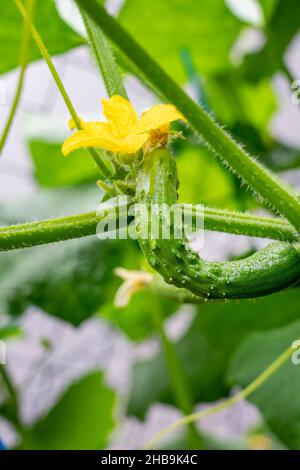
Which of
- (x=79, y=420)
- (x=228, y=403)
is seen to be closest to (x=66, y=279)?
(x=228, y=403)

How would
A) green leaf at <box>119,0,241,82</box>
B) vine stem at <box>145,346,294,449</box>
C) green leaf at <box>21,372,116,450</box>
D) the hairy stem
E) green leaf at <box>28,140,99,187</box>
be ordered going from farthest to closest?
green leaf at <box>21,372,116,450</box>
green leaf at <box>28,140,99,187</box>
green leaf at <box>119,0,241,82</box>
vine stem at <box>145,346,294,449</box>
the hairy stem

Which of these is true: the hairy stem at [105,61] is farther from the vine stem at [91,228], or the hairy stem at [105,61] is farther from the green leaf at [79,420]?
the green leaf at [79,420]

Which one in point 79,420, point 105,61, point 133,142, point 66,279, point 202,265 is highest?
point 79,420

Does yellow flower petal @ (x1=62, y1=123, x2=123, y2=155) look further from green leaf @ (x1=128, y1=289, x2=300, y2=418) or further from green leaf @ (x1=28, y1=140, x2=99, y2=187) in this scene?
green leaf @ (x1=28, y1=140, x2=99, y2=187)

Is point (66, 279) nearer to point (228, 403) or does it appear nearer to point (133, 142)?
point (228, 403)

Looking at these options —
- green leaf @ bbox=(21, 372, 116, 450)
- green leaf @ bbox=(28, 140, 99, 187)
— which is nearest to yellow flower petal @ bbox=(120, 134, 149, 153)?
green leaf @ bbox=(28, 140, 99, 187)

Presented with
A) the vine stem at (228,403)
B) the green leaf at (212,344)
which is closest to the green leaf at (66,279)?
the vine stem at (228,403)

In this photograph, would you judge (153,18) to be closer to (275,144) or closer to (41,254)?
(275,144)
